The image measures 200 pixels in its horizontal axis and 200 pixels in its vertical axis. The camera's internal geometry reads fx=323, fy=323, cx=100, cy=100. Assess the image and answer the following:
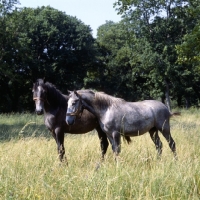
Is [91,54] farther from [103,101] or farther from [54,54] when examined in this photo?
[103,101]

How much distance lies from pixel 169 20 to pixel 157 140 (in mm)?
24307

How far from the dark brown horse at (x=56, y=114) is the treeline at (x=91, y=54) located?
1572 centimetres

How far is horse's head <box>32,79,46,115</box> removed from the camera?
6.29m

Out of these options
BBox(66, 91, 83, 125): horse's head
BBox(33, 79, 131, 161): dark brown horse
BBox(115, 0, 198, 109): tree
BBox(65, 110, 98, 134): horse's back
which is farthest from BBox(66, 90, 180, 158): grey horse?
BBox(115, 0, 198, 109): tree

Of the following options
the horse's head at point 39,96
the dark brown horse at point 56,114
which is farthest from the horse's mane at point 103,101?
the horse's head at point 39,96

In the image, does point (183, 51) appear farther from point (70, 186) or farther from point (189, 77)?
point (189, 77)

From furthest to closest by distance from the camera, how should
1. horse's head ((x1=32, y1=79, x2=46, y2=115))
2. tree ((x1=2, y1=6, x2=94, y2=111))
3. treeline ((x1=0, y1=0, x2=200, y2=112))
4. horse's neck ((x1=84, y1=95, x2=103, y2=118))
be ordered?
1. tree ((x1=2, y1=6, x2=94, y2=111))
2. treeline ((x1=0, y1=0, x2=200, y2=112))
3. horse's head ((x1=32, y1=79, x2=46, y2=115))
4. horse's neck ((x1=84, y1=95, x2=103, y2=118))

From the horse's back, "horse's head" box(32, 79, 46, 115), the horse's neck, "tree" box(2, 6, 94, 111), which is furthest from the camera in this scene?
"tree" box(2, 6, 94, 111)

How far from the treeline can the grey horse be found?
1650cm

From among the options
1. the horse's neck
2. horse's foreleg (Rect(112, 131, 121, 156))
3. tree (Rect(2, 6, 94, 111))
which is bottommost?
horse's foreleg (Rect(112, 131, 121, 156))

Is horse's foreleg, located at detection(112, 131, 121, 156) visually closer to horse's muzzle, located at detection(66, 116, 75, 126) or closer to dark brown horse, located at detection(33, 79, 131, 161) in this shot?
dark brown horse, located at detection(33, 79, 131, 161)

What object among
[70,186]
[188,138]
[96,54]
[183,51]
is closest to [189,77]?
[96,54]

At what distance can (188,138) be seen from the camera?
7887 millimetres

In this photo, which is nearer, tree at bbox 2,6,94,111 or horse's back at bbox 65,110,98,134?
horse's back at bbox 65,110,98,134
